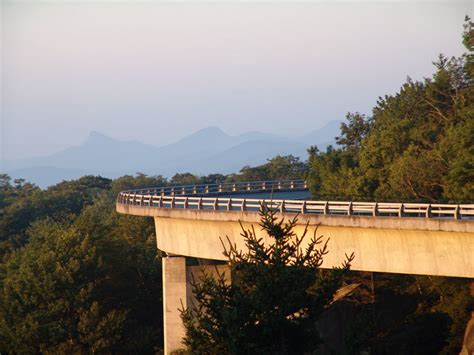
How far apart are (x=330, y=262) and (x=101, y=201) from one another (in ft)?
231

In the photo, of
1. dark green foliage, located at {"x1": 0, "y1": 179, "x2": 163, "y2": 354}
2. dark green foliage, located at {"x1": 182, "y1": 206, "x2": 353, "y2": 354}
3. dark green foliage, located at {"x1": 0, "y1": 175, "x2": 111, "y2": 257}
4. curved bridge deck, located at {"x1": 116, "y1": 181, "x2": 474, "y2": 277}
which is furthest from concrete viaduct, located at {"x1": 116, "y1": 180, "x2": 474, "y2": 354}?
dark green foliage, located at {"x1": 0, "y1": 175, "x2": 111, "y2": 257}

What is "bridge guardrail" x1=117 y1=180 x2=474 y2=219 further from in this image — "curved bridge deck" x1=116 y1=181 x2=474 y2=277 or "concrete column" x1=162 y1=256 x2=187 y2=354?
"concrete column" x1=162 y1=256 x2=187 y2=354

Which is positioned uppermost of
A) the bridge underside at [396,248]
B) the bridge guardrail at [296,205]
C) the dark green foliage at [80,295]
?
the bridge guardrail at [296,205]

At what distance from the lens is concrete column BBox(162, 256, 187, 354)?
54.2 metres

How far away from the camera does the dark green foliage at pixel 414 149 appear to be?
54844 millimetres

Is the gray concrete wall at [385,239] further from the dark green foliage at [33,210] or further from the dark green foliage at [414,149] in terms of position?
the dark green foliage at [33,210]

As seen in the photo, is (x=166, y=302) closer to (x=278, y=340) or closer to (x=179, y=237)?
(x=179, y=237)

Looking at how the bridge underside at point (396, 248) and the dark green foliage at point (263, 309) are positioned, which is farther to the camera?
the bridge underside at point (396, 248)

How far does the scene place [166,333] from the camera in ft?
179

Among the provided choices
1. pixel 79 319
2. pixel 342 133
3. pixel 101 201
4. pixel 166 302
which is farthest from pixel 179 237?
pixel 101 201

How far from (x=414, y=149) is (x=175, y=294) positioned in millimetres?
16564

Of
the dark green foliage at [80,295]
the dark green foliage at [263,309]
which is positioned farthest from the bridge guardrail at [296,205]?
the dark green foliage at [80,295]

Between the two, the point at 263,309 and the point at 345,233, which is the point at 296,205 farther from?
the point at 263,309

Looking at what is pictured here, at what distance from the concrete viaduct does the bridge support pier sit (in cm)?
5
